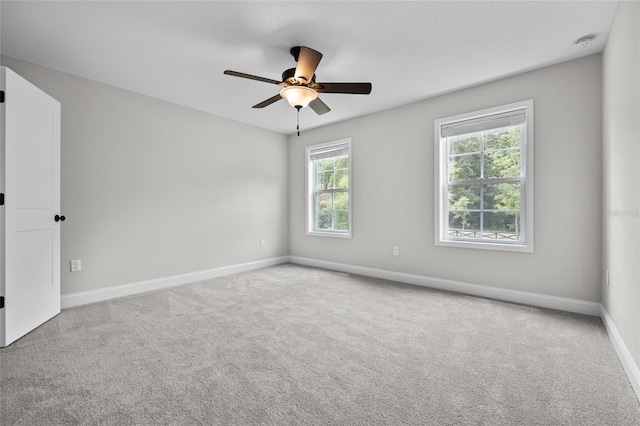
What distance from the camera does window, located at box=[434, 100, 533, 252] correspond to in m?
3.13

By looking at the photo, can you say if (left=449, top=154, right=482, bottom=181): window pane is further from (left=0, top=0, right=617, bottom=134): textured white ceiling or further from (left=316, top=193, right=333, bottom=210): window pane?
(left=316, top=193, right=333, bottom=210): window pane

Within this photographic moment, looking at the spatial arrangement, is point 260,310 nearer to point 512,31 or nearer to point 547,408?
point 547,408

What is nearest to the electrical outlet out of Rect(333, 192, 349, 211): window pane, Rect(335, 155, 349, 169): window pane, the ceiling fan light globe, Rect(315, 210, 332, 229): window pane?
the ceiling fan light globe

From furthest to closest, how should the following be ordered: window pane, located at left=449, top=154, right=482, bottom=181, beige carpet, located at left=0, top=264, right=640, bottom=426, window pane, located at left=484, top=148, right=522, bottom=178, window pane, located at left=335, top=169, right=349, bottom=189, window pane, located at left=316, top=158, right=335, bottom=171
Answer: window pane, located at left=316, top=158, right=335, bottom=171 → window pane, located at left=335, top=169, right=349, bottom=189 → window pane, located at left=449, top=154, right=482, bottom=181 → window pane, located at left=484, top=148, right=522, bottom=178 → beige carpet, located at left=0, top=264, right=640, bottom=426

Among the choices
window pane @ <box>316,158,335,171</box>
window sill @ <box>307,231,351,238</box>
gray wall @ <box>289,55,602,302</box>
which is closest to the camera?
gray wall @ <box>289,55,602,302</box>

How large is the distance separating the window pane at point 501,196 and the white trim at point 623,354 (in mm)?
1235

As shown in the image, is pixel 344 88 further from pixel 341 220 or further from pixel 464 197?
pixel 341 220

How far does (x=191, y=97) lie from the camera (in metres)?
3.71

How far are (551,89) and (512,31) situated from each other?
978 millimetres

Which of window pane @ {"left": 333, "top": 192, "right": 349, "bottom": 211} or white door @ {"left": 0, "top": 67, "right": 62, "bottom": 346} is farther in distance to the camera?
window pane @ {"left": 333, "top": 192, "right": 349, "bottom": 211}

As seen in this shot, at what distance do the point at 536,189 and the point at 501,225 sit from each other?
20.2 inches

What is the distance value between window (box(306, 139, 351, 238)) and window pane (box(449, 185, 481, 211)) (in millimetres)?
1537

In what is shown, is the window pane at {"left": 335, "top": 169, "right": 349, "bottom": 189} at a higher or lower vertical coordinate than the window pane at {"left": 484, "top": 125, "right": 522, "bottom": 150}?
lower

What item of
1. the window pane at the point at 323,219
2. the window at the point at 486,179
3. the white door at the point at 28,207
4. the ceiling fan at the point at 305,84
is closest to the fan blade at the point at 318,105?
the ceiling fan at the point at 305,84
